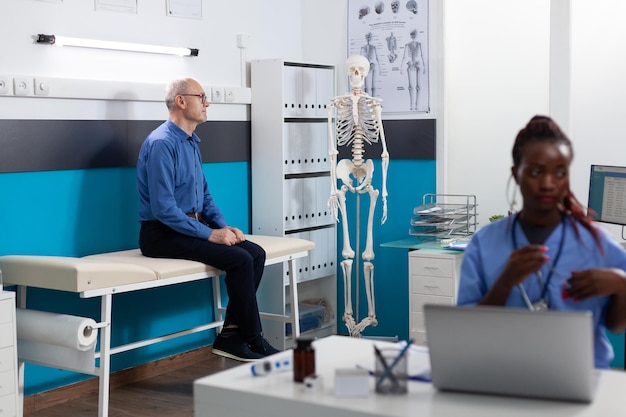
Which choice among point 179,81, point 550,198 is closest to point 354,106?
point 179,81

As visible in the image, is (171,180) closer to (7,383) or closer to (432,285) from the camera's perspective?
(7,383)

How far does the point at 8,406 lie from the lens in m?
3.20

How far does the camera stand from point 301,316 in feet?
16.1

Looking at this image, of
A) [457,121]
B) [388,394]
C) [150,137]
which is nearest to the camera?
[388,394]

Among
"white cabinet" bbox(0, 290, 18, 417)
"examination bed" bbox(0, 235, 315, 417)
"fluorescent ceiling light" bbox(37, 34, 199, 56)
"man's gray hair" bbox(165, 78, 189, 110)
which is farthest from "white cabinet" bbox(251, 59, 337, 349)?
"white cabinet" bbox(0, 290, 18, 417)

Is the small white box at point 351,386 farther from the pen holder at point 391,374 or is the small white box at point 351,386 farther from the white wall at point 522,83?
the white wall at point 522,83

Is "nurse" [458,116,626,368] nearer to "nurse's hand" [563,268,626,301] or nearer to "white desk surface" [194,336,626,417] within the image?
"nurse's hand" [563,268,626,301]

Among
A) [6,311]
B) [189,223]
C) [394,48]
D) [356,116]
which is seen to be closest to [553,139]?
[6,311]

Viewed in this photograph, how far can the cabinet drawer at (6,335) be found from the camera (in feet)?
10.5

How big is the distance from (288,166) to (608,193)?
5.57 ft

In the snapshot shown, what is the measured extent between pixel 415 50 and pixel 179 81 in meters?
1.41

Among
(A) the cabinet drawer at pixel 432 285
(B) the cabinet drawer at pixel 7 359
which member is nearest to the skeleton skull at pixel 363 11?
(A) the cabinet drawer at pixel 432 285

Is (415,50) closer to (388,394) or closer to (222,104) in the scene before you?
(222,104)

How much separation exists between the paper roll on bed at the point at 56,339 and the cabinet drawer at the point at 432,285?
1605 millimetres
